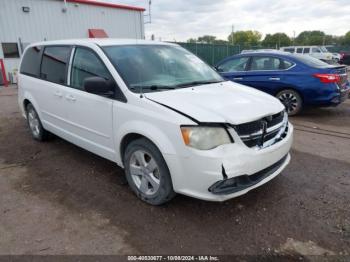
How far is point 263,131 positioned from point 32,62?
4240mm

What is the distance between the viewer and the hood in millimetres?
2783

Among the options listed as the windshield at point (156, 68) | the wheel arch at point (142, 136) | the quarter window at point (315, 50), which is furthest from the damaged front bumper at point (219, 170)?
the quarter window at point (315, 50)

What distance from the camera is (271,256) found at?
2.51 metres

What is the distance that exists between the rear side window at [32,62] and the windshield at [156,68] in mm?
2001

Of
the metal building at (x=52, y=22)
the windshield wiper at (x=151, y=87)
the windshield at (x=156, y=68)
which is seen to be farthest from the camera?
the metal building at (x=52, y=22)

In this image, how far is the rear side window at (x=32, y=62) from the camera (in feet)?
16.5

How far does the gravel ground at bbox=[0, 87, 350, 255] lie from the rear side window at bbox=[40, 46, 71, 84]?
1.29 metres

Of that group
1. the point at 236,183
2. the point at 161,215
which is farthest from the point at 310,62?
the point at 161,215

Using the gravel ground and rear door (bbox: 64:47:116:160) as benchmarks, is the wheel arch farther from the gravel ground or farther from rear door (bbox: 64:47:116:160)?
the gravel ground

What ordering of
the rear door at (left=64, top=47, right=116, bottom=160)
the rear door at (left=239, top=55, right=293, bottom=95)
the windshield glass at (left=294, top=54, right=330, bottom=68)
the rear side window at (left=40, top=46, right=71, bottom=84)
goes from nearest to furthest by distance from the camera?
the rear door at (left=64, top=47, right=116, bottom=160)
the rear side window at (left=40, top=46, right=71, bottom=84)
the windshield glass at (left=294, top=54, right=330, bottom=68)
the rear door at (left=239, top=55, right=293, bottom=95)

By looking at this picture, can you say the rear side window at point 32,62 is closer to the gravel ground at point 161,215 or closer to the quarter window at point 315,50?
the gravel ground at point 161,215

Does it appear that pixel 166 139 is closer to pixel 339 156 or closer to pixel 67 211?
pixel 67 211

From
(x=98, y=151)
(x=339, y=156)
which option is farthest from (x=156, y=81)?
(x=339, y=156)

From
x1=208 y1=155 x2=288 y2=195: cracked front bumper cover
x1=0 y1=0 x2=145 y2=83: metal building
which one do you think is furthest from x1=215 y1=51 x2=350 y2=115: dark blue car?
x1=0 y1=0 x2=145 y2=83: metal building
